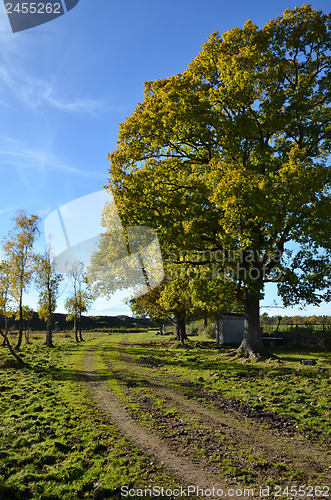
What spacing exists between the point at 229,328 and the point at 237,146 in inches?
833

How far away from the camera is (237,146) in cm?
1622

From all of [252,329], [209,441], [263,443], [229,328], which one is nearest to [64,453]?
[209,441]

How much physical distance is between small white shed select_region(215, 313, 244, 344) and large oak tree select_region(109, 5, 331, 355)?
13.4m

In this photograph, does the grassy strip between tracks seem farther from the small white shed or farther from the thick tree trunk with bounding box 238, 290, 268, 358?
the small white shed

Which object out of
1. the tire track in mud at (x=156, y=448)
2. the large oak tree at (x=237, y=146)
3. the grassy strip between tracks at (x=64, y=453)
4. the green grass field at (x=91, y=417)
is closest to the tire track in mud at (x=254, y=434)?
the green grass field at (x=91, y=417)

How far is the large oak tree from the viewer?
1570 cm

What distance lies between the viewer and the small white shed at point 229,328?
3197 cm

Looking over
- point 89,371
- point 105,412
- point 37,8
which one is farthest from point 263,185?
point 89,371

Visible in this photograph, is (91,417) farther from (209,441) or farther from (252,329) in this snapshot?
(252,329)

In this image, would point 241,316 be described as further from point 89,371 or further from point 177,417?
point 177,417

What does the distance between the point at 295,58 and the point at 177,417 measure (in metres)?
18.7

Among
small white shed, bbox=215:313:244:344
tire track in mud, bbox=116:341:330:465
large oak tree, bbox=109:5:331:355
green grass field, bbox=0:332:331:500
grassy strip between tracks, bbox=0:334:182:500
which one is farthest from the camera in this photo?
small white shed, bbox=215:313:244:344

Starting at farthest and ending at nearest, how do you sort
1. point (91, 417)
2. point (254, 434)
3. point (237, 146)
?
point (237, 146) → point (91, 417) → point (254, 434)

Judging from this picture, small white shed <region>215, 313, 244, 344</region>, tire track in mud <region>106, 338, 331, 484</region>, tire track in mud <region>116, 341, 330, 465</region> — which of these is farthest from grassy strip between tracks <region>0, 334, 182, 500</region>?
small white shed <region>215, 313, 244, 344</region>
